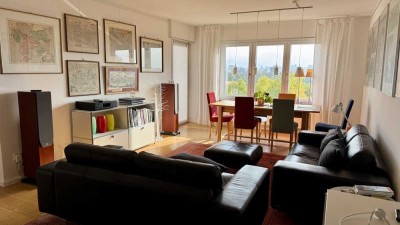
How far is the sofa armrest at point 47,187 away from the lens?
7.42 feet

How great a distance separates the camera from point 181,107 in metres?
7.08

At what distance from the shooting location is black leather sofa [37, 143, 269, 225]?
5.54 ft

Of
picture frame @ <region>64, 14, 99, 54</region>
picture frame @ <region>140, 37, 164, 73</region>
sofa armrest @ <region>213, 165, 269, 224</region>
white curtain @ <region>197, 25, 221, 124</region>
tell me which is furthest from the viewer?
white curtain @ <region>197, 25, 221, 124</region>

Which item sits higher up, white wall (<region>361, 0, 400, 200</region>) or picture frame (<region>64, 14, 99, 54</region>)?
picture frame (<region>64, 14, 99, 54</region>)

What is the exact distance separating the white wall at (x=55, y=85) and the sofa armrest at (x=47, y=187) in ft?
4.47

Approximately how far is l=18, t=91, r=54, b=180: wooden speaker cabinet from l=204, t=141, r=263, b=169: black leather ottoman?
6.46 ft

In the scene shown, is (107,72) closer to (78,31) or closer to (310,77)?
(78,31)

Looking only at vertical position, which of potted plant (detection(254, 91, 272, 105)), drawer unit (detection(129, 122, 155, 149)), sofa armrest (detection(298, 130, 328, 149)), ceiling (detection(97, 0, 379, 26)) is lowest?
drawer unit (detection(129, 122, 155, 149))

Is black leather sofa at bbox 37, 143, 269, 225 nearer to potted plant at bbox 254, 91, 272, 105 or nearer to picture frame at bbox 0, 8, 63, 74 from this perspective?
picture frame at bbox 0, 8, 63, 74

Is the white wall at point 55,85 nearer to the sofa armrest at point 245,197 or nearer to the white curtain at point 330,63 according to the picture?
the sofa armrest at point 245,197

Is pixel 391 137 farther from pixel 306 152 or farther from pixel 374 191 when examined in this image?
pixel 306 152

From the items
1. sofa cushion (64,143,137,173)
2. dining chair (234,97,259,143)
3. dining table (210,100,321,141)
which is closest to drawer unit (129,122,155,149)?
dining table (210,100,321,141)

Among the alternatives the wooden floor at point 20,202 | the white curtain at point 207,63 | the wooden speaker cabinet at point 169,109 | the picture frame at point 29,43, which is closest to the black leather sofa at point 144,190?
the wooden floor at point 20,202

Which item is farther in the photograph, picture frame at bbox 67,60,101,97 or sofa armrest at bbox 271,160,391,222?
picture frame at bbox 67,60,101,97
